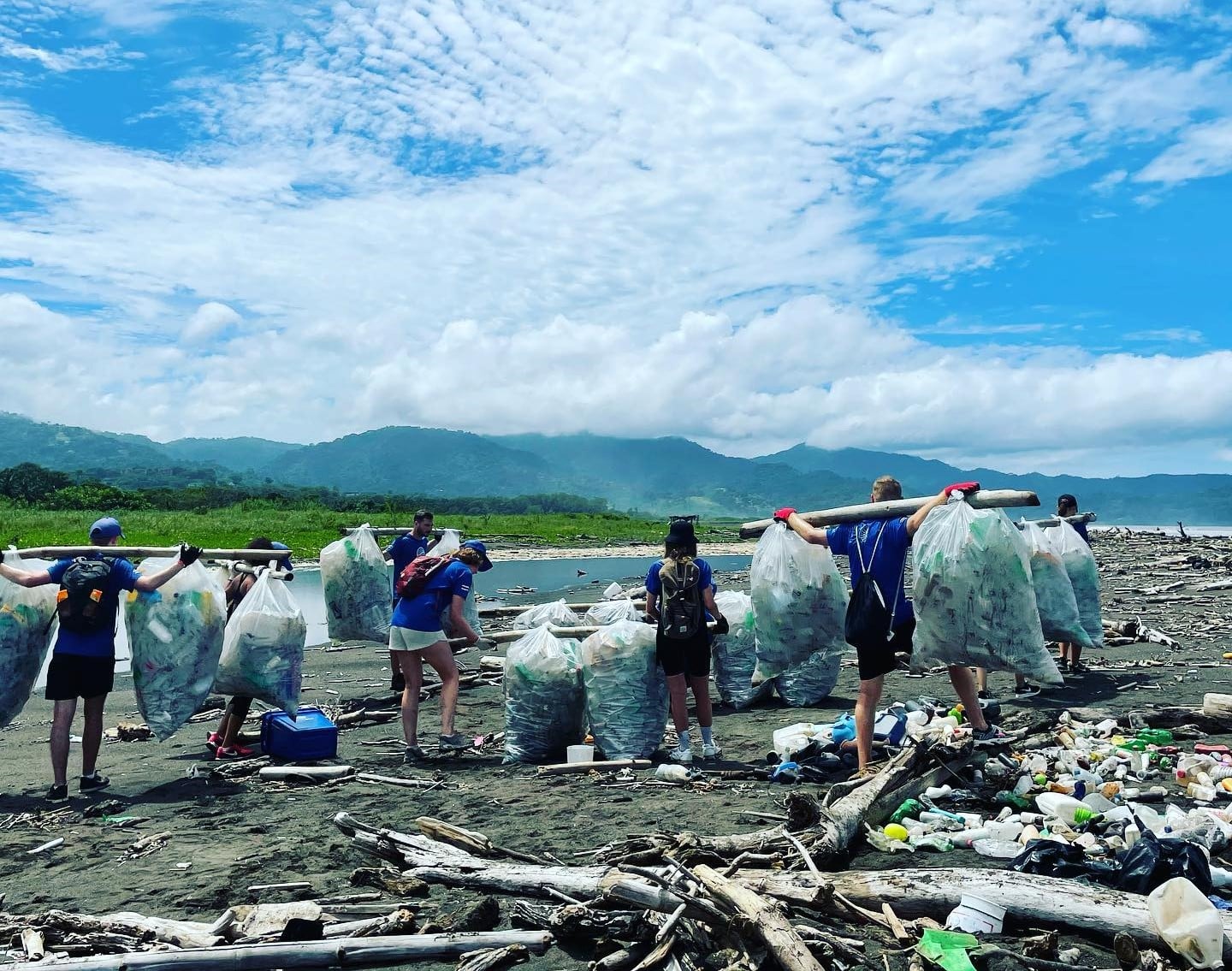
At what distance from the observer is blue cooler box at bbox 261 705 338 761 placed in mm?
7172

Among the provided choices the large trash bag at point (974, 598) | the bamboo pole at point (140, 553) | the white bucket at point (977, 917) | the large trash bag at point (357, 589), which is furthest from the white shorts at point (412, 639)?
the white bucket at point (977, 917)

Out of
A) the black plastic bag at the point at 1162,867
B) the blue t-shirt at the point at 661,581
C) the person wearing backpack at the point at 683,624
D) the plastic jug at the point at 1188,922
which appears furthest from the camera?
the blue t-shirt at the point at 661,581

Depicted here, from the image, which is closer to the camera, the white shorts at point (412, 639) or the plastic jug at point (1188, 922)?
the plastic jug at point (1188, 922)

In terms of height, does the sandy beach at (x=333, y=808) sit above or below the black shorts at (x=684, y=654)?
below

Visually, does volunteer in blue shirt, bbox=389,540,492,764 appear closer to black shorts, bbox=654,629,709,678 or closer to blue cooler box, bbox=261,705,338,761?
→ blue cooler box, bbox=261,705,338,761

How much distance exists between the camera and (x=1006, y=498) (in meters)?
5.67

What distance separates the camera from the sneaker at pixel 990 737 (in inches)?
219

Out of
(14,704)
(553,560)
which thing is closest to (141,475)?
(553,560)

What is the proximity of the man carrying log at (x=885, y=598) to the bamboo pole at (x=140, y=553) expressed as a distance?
441 centimetres

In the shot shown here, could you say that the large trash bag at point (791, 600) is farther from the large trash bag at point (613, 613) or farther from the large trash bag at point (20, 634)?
the large trash bag at point (20, 634)

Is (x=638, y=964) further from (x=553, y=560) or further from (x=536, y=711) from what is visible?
(x=553, y=560)

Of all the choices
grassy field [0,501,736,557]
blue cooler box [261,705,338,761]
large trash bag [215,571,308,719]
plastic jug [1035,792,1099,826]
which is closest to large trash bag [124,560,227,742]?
large trash bag [215,571,308,719]

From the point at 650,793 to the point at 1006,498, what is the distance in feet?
9.30

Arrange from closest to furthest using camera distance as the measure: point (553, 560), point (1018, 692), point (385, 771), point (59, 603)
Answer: point (59, 603)
point (385, 771)
point (1018, 692)
point (553, 560)
